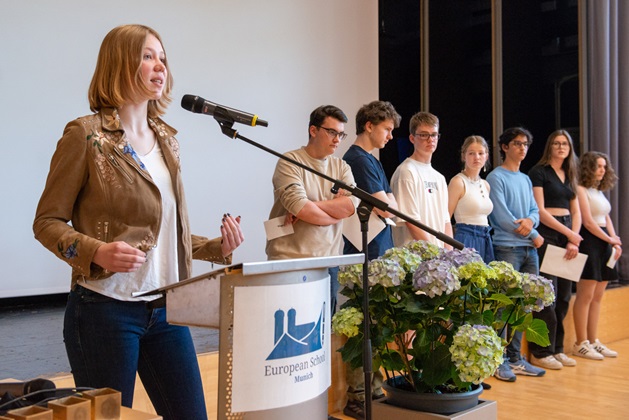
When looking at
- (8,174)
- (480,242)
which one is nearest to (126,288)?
(480,242)

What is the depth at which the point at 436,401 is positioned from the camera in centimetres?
186

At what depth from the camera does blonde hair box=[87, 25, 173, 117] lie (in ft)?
5.42

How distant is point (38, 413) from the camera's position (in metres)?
1.08

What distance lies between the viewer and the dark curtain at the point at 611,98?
6449mm

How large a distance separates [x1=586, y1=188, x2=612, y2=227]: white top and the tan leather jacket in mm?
4265

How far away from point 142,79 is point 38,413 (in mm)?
837

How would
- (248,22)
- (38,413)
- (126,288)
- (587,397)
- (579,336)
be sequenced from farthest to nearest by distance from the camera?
(248,22) < (579,336) < (587,397) < (126,288) < (38,413)

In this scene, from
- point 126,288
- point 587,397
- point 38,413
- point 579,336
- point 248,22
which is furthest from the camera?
point 248,22

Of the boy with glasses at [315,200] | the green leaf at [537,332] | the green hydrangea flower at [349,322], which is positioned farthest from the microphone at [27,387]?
the boy with glasses at [315,200]

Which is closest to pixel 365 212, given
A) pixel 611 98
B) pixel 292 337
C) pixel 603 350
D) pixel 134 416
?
pixel 292 337

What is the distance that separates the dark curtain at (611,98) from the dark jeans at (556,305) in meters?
1.71

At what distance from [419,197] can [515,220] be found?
0.99 metres

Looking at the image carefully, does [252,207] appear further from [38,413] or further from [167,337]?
[38,413]

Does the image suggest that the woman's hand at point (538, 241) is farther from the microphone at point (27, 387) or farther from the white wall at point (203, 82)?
the microphone at point (27, 387)
